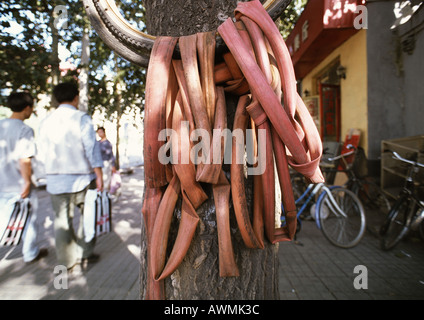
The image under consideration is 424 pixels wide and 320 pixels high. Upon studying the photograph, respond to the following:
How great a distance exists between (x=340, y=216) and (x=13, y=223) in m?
4.25

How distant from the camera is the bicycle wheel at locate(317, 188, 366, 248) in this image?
4.02 metres

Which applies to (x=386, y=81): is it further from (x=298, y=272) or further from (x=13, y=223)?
(x=13, y=223)

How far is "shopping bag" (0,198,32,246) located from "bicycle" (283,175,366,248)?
3.56 meters

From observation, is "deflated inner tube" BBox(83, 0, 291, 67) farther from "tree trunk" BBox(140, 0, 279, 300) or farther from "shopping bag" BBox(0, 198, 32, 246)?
"shopping bag" BBox(0, 198, 32, 246)

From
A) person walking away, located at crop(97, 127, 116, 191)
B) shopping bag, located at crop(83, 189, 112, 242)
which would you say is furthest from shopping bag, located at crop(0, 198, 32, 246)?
person walking away, located at crop(97, 127, 116, 191)

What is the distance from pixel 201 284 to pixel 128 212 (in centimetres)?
568

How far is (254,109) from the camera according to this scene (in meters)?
0.77

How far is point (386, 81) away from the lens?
213 inches

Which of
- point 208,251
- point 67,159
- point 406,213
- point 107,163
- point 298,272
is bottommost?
point 298,272

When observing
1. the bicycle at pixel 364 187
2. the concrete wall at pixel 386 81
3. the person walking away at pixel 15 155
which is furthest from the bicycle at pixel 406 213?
the person walking away at pixel 15 155

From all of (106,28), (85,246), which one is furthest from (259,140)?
(85,246)

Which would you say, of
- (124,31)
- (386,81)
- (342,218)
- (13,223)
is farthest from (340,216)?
(13,223)

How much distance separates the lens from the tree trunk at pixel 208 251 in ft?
3.06
